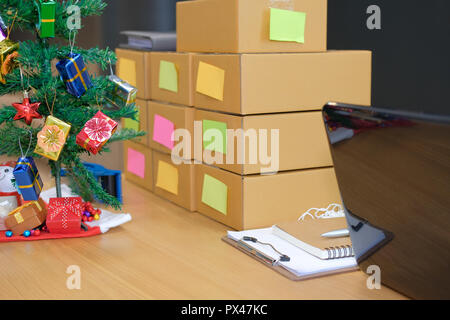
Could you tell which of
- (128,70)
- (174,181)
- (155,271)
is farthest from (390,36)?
(155,271)

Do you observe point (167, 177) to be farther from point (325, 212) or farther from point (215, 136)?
point (325, 212)

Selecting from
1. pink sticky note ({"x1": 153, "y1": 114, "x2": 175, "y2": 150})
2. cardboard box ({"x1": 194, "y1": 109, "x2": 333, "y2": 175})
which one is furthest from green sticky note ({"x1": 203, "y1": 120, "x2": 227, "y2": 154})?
pink sticky note ({"x1": 153, "y1": 114, "x2": 175, "y2": 150})

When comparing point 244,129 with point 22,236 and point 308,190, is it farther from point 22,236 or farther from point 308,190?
point 22,236

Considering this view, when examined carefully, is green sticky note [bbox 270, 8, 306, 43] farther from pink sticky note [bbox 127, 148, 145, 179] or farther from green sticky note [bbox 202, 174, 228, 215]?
pink sticky note [bbox 127, 148, 145, 179]

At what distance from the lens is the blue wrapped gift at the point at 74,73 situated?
41.8 inches

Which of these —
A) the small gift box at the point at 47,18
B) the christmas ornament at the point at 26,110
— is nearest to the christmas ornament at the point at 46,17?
the small gift box at the point at 47,18

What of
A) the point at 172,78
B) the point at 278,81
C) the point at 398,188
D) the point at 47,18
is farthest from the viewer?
the point at 172,78

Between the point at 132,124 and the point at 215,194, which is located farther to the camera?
the point at 132,124

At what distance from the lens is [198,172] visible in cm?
131

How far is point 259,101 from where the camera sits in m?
1.15

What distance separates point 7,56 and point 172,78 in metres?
0.41

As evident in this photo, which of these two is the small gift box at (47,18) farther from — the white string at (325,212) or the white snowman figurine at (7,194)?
the white string at (325,212)
